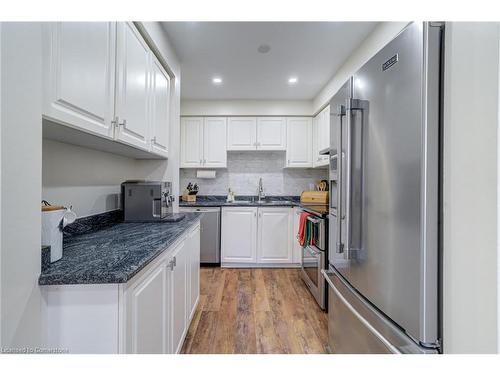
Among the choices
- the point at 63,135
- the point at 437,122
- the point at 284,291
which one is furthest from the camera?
the point at 284,291

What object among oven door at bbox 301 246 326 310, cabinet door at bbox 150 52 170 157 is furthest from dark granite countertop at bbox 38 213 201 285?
oven door at bbox 301 246 326 310

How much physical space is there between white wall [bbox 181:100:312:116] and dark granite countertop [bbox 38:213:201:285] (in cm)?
243

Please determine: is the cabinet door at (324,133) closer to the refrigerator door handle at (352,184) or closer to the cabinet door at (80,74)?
the refrigerator door handle at (352,184)

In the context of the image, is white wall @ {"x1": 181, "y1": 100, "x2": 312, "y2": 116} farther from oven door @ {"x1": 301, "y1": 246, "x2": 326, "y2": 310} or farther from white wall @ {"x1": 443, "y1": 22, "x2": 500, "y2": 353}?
white wall @ {"x1": 443, "y1": 22, "x2": 500, "y2": 353}

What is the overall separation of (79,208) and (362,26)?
2573 mm

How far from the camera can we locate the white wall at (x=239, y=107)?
3.43 meters

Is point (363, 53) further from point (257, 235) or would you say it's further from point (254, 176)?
point (257, 235)

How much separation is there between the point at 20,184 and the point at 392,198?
4.25 ft

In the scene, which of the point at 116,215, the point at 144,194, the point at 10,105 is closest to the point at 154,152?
the point at 144,194

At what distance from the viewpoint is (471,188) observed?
0.69m

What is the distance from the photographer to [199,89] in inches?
121

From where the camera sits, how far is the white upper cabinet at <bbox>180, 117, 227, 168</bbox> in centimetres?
346

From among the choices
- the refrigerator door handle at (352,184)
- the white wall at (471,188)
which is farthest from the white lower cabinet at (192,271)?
the white wall at (471,188)

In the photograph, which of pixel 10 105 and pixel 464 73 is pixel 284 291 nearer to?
pixel 464 73
